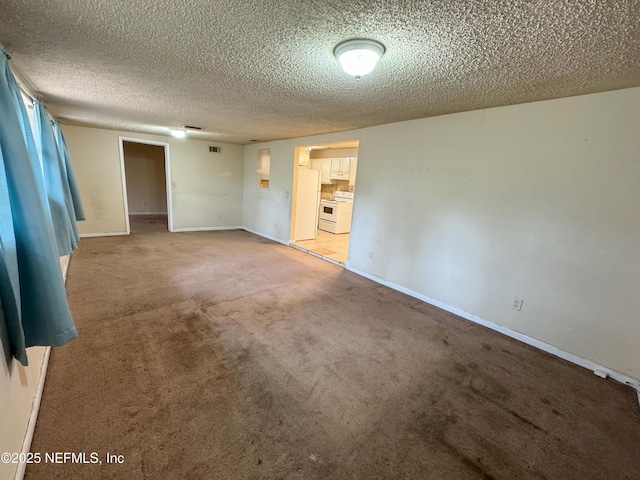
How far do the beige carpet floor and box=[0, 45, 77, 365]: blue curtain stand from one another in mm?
609

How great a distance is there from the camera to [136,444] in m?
1.41

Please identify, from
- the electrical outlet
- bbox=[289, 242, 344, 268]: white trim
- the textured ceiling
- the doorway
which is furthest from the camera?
the doorway

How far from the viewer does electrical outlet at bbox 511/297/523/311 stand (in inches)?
104

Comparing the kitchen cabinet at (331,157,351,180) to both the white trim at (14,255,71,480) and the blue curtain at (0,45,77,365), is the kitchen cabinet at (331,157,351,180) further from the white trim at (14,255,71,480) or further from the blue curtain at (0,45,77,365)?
the white trim at (14,255,71,480)

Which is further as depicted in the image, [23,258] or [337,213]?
[337,213]

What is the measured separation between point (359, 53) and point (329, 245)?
4.47 metres

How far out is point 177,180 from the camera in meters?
6.29

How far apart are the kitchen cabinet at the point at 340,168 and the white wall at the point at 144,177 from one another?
5.43 m

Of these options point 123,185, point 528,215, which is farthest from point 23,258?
point 123,185

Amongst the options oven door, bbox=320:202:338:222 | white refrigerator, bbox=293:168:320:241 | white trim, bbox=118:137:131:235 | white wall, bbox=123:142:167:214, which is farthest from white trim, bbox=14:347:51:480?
white wall, bbox=123:142:167:214

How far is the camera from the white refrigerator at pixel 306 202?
571 centimetres

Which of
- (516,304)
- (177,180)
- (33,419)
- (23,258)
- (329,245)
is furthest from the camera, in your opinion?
(177,180)

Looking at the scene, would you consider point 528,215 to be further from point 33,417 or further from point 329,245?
point 33,417

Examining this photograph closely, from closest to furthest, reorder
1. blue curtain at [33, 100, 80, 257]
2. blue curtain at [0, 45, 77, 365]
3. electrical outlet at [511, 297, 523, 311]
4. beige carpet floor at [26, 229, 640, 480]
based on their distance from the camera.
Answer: blue curtain at [0, 45, 77, 365] → beige carpet floor at [26, 229, 640, 480] → blue curtain at [33, 100, 80, 257] → electrical outlet at [511, 297, 523, 311]
